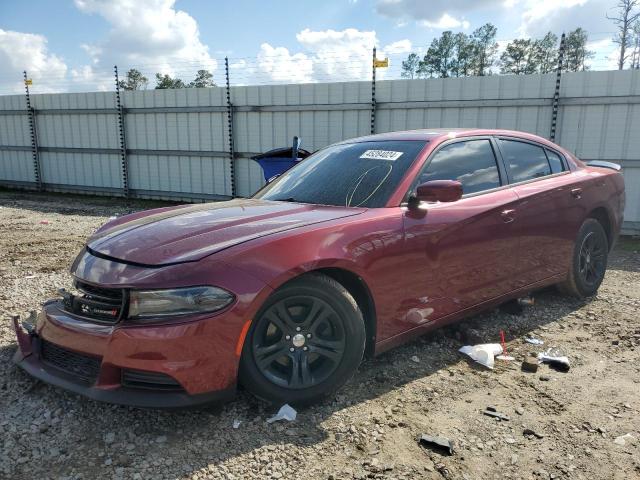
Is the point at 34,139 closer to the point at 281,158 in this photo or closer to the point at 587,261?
the point at 281,158

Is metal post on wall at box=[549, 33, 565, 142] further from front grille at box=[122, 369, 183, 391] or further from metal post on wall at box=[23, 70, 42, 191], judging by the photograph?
metal post on wall at box=[23, 70, 42, 191]

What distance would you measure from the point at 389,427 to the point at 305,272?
36.6 inches

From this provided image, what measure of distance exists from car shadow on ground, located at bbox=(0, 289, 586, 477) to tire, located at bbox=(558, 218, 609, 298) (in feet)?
5.70

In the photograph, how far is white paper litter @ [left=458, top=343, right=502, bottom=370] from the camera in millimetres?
3471

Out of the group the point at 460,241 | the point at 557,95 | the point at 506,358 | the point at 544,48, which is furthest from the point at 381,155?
the point at 544,48

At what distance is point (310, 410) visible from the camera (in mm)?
2842

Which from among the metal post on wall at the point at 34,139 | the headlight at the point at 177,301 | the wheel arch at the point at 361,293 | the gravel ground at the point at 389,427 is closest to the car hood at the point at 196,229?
the headlight at the point at 177,301

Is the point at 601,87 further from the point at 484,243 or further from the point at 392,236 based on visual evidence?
the point at 392,236

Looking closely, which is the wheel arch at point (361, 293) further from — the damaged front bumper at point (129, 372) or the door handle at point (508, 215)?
the door handle at point (508, 215)

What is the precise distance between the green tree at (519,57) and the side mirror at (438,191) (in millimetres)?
47305

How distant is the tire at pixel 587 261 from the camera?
180 inches

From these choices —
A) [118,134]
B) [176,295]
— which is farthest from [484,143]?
[118,134]

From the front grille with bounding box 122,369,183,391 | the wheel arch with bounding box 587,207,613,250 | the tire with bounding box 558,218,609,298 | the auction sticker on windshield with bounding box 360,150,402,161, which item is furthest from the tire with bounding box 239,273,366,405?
the wheel arch with bounding box 587,207,613,250

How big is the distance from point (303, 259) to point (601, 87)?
24.6 feet
